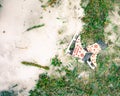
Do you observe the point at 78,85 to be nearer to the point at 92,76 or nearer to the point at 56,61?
the point at 92,76

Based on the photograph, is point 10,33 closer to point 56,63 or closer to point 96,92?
point 56,63

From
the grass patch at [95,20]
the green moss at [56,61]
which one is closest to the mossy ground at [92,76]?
the grass patch at [95,20]

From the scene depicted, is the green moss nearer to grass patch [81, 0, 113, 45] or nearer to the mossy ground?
the mossy ground

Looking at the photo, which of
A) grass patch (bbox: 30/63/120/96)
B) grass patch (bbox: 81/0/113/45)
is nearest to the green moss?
grass patch (bbox: 30/63/120/96)

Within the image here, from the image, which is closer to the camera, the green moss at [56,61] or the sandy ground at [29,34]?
the sandy ground at [29,34]

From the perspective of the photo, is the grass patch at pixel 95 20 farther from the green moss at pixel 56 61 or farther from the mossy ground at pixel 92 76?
the green moss at pixel 56 61

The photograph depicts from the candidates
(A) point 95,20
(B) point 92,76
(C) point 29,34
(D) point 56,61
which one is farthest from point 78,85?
(C) point 29,34

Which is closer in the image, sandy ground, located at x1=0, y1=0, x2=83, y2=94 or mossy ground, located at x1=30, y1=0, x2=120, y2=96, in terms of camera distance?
sandy ground, located at x1=0, y1=0, x2=83, y2=94

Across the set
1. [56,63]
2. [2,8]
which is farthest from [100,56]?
[2,8]
